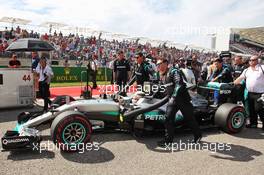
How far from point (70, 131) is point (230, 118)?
304cm

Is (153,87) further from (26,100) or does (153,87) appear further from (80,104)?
(26,100)

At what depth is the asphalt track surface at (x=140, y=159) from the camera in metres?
3.57

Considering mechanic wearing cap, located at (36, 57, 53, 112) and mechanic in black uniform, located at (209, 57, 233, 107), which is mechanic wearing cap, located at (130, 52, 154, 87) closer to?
mechanic in black uniform, located at (209, 57, 233, 107)

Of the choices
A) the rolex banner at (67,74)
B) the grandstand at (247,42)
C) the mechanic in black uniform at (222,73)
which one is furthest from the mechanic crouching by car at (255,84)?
the grandstand at (247,42)

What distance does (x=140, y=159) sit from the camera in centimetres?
396

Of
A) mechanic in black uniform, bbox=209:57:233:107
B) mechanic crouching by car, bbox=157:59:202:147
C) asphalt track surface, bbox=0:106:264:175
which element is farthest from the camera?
mechanic in black uniform, bbox=209:57:233:107

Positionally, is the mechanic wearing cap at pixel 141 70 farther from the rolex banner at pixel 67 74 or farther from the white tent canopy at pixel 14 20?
the white tent canopy at pixel 14 20

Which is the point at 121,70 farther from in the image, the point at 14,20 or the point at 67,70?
the point at 14,20

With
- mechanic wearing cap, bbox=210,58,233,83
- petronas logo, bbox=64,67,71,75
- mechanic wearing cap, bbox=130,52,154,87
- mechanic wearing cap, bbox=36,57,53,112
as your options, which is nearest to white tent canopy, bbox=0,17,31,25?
petronas logo, bbox=64,67,71,75

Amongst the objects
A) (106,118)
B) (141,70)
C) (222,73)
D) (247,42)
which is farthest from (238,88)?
(247,42)

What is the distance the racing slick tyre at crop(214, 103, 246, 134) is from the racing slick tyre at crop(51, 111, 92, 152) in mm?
2601

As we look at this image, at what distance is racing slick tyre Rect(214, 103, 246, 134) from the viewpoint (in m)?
5.20

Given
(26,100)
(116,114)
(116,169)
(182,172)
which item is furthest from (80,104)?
(26,100)

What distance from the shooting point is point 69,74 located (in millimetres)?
17562
